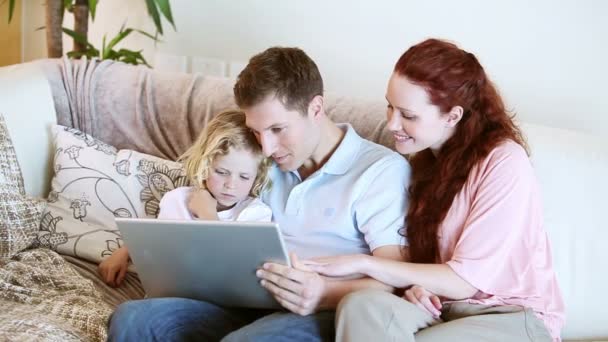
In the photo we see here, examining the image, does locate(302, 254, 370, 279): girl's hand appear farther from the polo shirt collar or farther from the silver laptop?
the polo shirt collar

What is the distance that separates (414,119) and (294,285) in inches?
16.8

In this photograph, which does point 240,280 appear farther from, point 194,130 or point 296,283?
point 194,130

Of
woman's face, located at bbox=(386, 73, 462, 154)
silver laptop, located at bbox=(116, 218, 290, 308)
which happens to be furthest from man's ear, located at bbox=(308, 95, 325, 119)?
silver laptop, located at bbox=(116, 218, 290, 308)

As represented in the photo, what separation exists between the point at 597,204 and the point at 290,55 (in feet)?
2.57

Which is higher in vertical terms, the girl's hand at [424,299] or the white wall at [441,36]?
the white wall at [441,36]

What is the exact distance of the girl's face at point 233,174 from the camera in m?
1.85

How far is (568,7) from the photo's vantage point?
2.21 m

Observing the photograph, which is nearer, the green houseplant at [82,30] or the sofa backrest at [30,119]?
the sofa backrest at [30,119]

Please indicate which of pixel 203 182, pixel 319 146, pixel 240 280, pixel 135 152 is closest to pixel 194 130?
pixel 135 152

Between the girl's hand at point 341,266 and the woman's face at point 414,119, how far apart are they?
0.27 m

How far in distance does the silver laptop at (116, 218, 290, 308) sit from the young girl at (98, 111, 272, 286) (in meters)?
0.21

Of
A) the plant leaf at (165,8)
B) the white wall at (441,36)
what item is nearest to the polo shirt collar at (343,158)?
the white wall at (441,36)

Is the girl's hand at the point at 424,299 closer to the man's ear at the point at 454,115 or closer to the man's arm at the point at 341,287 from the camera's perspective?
the man's arm at the point at 341,287

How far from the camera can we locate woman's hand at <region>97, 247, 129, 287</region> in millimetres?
2025
